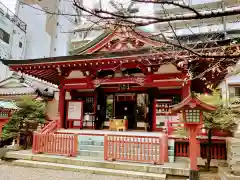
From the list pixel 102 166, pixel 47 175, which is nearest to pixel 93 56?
pixel 102 166

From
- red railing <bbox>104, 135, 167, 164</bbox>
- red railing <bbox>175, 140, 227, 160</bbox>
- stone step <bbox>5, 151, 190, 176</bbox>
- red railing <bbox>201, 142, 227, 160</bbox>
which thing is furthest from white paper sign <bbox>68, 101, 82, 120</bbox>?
red railing <bbox>201, 142, 227, 160</bbox>

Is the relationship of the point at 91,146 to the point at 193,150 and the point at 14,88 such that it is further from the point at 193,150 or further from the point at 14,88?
the point at 14,88

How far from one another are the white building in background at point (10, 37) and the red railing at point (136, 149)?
20.3 meters

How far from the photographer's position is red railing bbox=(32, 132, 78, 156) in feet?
28.6

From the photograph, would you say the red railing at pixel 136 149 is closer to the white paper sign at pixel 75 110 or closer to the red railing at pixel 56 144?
the red railing at pixel 56 144

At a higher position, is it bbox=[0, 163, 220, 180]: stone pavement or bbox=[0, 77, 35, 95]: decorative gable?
bbox=[0, 77, 35, 95]: decorative gable

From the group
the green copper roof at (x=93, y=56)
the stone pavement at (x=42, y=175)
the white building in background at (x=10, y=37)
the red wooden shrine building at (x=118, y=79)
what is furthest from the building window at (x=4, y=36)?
the stone pavement at (x=42, y=175)

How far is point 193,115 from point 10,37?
25.0 meters

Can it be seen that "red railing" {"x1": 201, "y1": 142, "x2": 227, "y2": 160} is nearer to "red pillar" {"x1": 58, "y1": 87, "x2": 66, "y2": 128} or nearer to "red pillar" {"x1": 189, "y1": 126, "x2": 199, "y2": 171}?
"red pillar" {"x1": 189, "y1": 126, "x2": 199, "y2": 171}

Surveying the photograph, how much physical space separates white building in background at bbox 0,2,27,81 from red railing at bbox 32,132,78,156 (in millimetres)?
17570

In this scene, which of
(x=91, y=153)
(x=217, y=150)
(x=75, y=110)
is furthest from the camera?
(x=75, y=110)

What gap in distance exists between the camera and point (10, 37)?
2488cm

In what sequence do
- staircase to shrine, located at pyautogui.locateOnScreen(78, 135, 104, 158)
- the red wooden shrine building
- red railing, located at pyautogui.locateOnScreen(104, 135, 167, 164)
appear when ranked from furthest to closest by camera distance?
1. the red wooden shrine building
2. staircase to shrine, located at pyautogui.locateOnScreen(78, 135, 104, 158)
3. red railing, located at pyautogui.locateOnScreen(104, 135, 167, 164)

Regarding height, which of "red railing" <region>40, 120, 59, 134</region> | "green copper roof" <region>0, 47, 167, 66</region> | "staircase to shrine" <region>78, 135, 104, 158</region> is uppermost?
"green copper roof" <region>0, 47, 167, 66</region>
